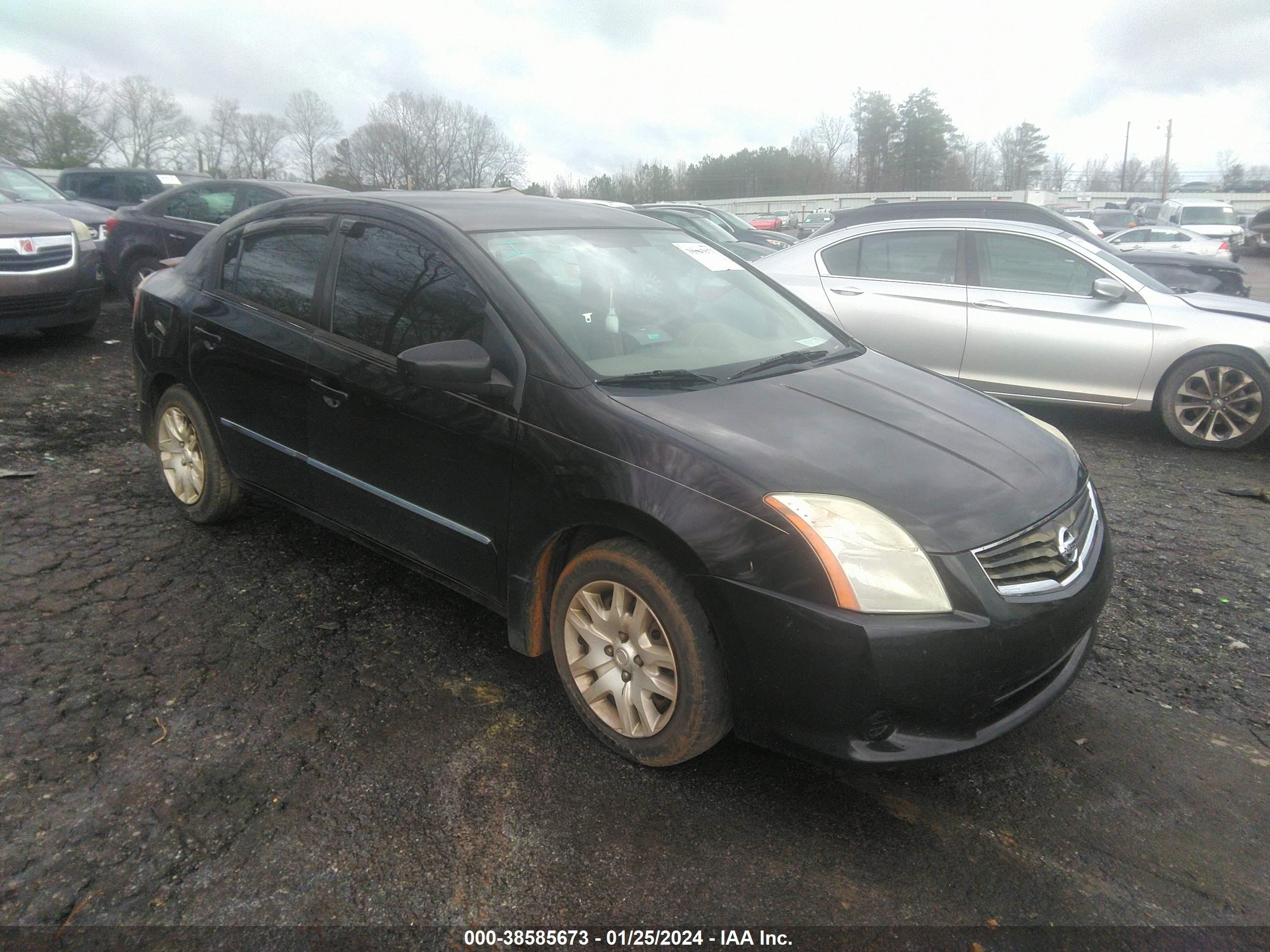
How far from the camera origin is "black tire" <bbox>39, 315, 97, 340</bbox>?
8.45 metres

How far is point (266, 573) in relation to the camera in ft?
12.8

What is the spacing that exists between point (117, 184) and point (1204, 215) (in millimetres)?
→ 31163

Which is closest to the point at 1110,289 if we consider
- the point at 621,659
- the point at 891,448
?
the point at 891,448

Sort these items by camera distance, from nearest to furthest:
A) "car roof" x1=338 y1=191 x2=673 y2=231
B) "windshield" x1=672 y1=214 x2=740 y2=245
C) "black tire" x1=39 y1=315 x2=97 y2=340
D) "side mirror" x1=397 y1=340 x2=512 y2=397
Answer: "side mirror" x1=397 y1=340 x2=512 y2=397 < "car roof" x1=338 y1=191 x2=673 y2=231 < "black tire" x1=39 y1=315 x2=97 y2=340 < "windshield" x1=672 y1=214 x2=740 y2=245

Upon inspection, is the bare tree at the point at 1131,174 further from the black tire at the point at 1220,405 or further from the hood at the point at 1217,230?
the black tire at the point at 1220,405

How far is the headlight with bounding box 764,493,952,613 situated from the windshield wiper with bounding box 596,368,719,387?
2.31 ft

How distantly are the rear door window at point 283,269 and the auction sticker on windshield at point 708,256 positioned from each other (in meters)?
→ 1.51

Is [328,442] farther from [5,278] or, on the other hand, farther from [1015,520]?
[5,278]

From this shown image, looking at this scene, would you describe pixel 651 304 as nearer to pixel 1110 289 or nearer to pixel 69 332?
pixel 1110 289

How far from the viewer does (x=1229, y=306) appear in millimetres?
6551

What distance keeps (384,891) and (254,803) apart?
0.56 metres

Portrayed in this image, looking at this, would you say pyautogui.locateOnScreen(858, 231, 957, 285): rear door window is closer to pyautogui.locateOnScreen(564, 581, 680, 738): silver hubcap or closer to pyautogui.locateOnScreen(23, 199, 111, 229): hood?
pyautogui.locateOnScreen(564, 581, 680, 738): silver hubcap

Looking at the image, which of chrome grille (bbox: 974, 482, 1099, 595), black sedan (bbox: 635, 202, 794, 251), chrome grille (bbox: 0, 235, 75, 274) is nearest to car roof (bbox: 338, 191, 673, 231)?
chrome grille (bbox: 974, 482, 1099, 595)

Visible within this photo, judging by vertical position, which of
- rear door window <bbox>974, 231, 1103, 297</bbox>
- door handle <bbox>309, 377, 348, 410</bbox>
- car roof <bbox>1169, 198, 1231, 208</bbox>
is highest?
car roof <bbox>1169, 198, 1231, 208</bbox>
